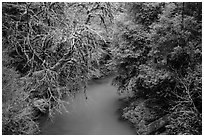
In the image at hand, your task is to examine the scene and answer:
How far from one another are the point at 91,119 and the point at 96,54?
298 centimetres

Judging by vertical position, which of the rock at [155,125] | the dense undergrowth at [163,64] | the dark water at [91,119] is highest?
the dense undergrowth at [163,64]

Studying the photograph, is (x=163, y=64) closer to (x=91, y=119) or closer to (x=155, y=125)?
(x=155, y=125)

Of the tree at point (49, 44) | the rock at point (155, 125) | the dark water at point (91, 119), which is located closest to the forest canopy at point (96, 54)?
the tree at point (49, 44)

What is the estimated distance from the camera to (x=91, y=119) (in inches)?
452

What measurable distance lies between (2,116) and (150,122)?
17.7 ft

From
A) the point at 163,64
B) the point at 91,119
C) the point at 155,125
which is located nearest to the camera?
the point at 163,64

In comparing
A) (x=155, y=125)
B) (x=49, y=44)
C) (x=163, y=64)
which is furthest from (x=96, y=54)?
(x=155, y=125)

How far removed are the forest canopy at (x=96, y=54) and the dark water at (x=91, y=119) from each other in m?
0.66

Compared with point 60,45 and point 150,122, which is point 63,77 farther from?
point 150,122

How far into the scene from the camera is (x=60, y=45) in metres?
8.93

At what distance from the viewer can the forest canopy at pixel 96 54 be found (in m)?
7.52

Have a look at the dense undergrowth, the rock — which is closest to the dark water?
the dense undergrowth

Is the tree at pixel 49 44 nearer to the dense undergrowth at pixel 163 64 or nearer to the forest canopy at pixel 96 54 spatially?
the forest canopy at pixel 96 54

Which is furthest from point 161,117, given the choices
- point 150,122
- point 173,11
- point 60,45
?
point 60,45
